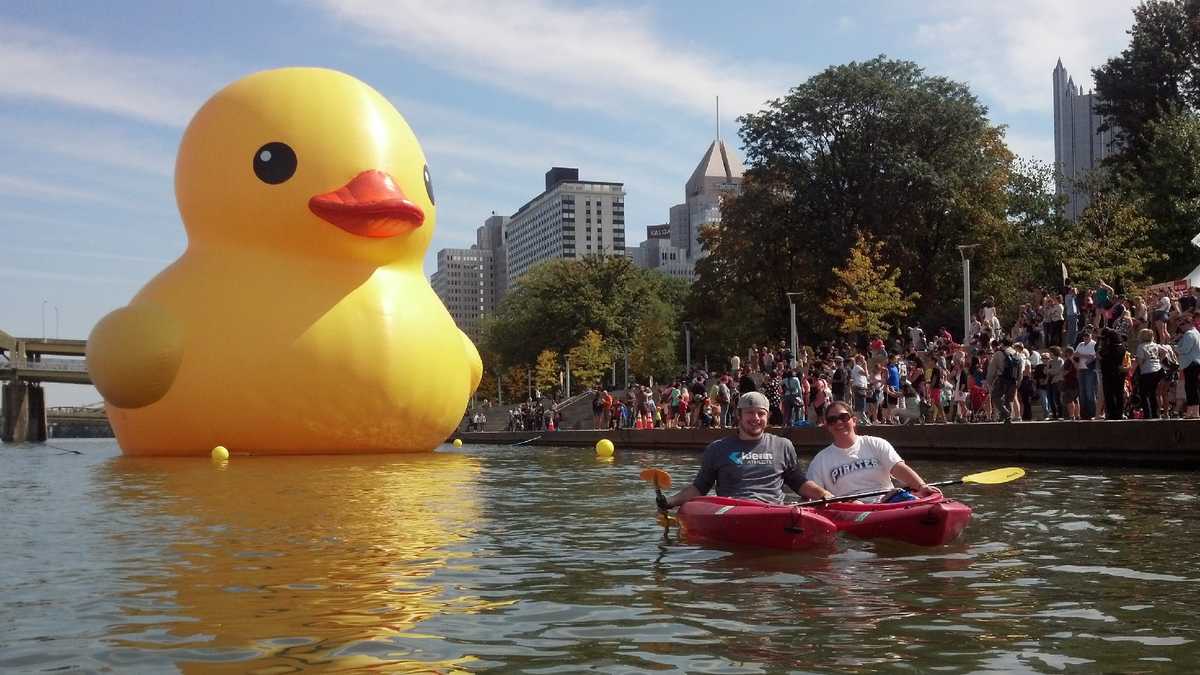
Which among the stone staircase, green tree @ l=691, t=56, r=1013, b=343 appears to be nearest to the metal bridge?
the stone staircase

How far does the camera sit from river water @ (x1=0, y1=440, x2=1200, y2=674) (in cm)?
593

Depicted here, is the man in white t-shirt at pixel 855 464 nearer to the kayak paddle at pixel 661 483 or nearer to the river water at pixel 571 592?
the river water at pixel 571 592

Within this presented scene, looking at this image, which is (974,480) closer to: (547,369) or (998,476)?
(998,476)

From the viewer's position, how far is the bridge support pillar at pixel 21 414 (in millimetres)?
74375

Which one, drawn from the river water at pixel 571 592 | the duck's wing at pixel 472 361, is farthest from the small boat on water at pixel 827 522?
the duck's wing at pixel 472 361

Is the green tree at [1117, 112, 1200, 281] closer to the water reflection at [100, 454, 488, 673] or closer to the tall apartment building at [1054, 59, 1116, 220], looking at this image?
the water reflection at [100, 454, 488, 673]

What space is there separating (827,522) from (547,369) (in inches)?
2958

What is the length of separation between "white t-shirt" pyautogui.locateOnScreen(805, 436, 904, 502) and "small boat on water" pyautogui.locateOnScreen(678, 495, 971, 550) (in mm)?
630

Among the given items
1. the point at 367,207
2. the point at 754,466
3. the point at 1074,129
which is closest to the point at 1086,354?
the point at 754,466

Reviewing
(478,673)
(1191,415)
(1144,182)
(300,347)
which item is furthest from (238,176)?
(1144,182)

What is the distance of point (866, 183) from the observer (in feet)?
170

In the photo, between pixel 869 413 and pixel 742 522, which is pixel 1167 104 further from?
pixel 742 522

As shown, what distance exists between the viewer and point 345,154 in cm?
2408

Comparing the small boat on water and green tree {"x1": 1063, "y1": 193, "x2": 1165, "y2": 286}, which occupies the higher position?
green tree {"x1": 1063, "y1": 193, "x2": 1165, "y2": 286}
